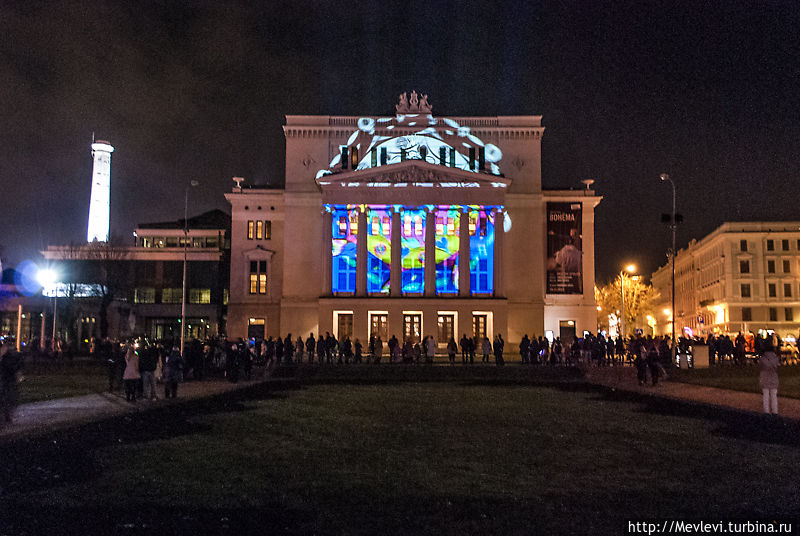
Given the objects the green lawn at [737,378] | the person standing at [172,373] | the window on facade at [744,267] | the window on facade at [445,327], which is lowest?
the green lawn at [737,378]

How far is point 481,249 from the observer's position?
6006 cm

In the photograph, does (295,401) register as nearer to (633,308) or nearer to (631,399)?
(631,399)

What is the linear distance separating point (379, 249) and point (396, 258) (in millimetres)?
1772

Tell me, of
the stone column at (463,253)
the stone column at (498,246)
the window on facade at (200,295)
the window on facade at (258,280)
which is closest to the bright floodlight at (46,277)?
the window on facade at (200,295)

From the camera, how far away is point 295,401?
23.6 meters

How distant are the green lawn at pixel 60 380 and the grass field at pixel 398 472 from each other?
7.85 meters

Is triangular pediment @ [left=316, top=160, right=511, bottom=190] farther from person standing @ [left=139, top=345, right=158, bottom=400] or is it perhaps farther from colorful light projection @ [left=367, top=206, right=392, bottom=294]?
person standing @ [left=139, top=345, right=158, bottom=400]

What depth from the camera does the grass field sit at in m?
8.24

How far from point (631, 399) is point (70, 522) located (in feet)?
66.1

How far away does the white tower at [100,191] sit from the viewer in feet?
333

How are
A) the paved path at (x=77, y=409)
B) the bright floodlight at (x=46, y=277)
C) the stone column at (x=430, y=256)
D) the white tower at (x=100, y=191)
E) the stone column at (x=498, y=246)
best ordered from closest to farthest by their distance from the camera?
the paved path at (x=77, y=409) < the stone column at (x=430, y=256) < the stone column at (x=498, y=246) < the bright floodlight at (x=46, y=277) < the white tower at (x=100, y=191)

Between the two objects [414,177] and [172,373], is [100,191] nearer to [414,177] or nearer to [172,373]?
[414,177]

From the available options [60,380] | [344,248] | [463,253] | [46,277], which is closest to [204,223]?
[46,277]

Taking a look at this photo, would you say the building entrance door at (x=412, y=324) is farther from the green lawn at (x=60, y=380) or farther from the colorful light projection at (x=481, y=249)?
the green lawn at (x=60, y=380)
